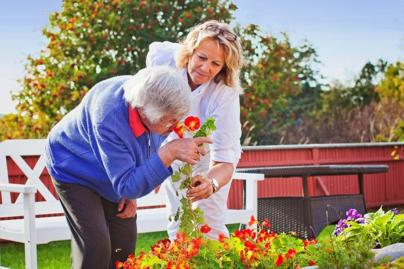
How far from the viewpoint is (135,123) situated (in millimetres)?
2979

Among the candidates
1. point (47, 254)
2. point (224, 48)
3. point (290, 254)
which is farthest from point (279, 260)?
point (47, 254)

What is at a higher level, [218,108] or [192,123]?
[218,108]

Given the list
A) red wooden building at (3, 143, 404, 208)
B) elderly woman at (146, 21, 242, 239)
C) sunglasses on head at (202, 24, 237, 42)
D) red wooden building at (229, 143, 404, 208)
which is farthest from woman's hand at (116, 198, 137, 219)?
red wooden building at (229, 143, 404, 208)

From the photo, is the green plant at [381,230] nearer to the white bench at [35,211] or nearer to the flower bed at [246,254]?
the flower bed at [246,254]

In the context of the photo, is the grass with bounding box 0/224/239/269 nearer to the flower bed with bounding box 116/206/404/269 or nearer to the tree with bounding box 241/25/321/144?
the flower bed with bounding box 116/206/404/269

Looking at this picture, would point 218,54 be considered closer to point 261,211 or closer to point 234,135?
point 234,135

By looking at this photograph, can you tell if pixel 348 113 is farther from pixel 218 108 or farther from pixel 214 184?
pixel 214 184

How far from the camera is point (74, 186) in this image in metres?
3.21

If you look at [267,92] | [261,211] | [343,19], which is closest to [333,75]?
[343,19]

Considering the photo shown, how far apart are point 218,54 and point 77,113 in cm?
70

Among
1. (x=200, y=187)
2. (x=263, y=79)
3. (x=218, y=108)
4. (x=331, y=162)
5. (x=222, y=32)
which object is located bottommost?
(x=200, y=187)

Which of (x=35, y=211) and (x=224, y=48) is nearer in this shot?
(x=224, y=48)

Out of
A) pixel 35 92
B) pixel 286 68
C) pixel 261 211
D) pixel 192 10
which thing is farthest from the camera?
pixel 286 68

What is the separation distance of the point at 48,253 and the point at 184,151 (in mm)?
4684
